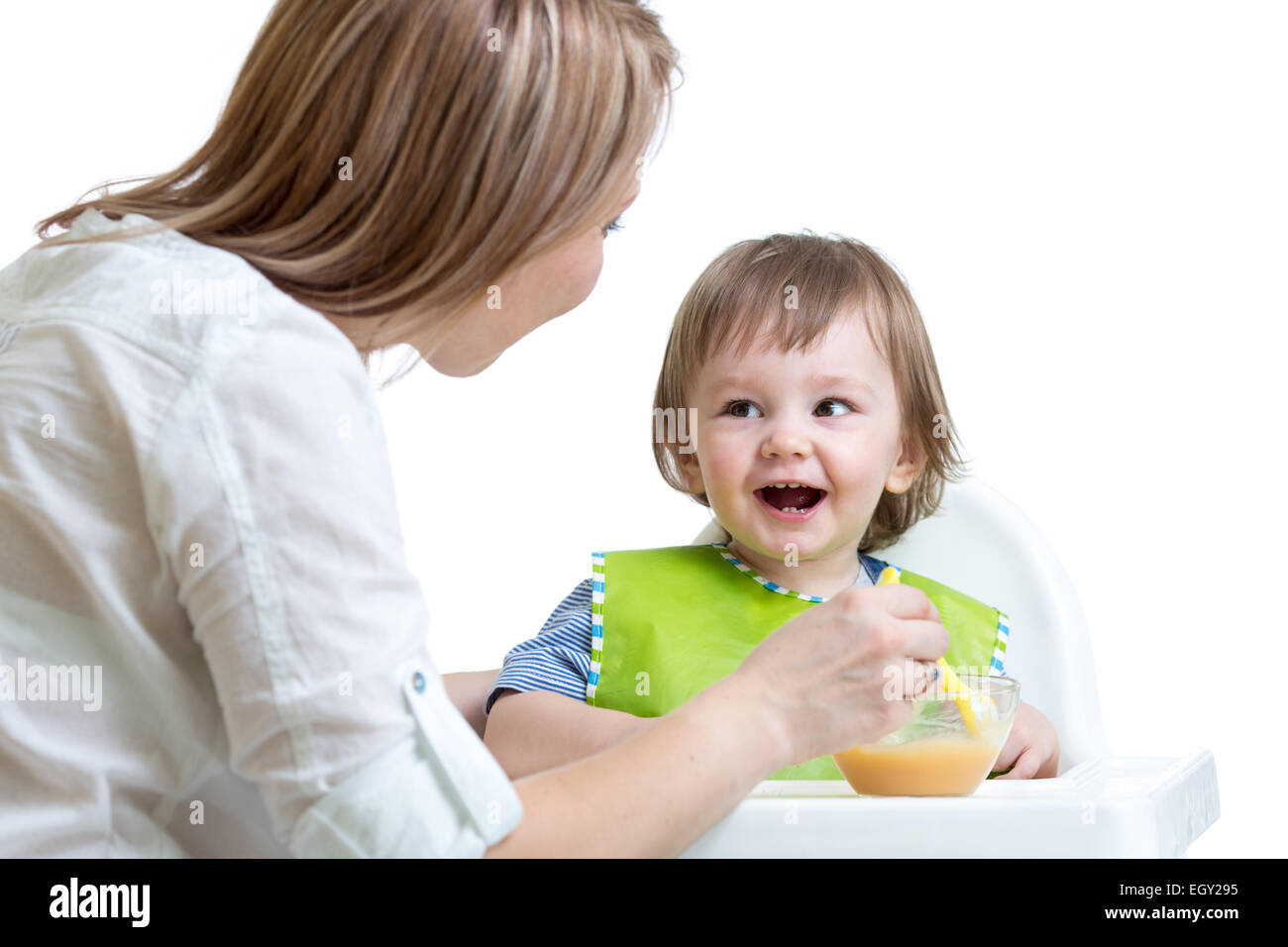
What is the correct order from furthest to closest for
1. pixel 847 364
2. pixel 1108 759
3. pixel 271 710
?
pixel 847 364
pixel 1108 759
pixel 271 710

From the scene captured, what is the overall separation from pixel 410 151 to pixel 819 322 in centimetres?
67

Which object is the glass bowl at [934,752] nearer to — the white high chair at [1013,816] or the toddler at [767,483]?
the white high chair at [1013,816]

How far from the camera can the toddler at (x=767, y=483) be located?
1.39m

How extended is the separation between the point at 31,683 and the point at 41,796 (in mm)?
68

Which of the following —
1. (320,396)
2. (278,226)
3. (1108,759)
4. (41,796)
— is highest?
(278,226)

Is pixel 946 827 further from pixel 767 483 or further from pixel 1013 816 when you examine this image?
pixel 767 483

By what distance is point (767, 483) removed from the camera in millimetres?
1397

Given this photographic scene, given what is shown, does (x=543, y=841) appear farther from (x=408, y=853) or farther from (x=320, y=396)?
(x=320, y=396)

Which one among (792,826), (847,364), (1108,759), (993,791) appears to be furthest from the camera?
(847,364)

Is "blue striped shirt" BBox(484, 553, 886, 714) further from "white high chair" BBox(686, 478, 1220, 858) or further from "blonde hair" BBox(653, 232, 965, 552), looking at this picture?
"white high chair" BBox(686, 478, 1220, 858)

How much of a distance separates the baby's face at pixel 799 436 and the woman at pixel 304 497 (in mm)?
492

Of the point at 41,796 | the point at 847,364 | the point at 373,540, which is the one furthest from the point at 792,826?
the point at 847,364

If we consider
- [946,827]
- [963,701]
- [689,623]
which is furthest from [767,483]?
[946,827]

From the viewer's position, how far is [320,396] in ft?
2.42
